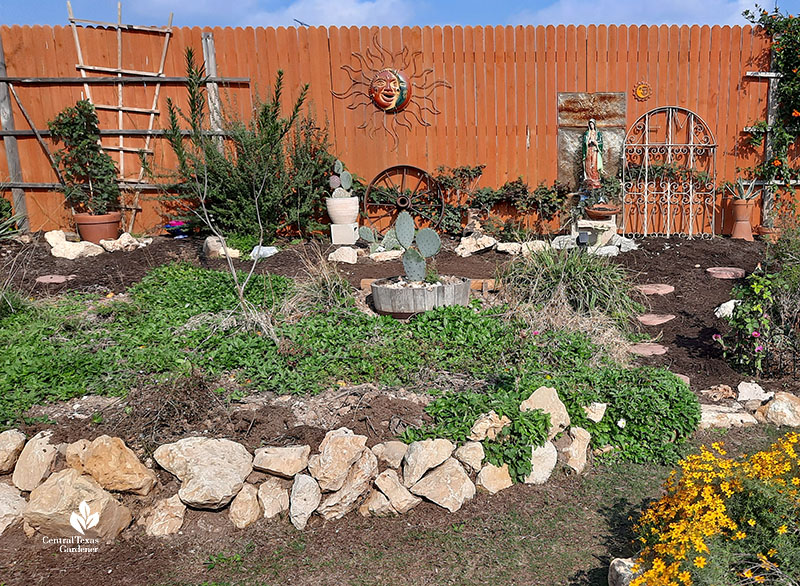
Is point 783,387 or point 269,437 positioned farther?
point 783,387

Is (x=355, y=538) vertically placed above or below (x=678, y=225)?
below

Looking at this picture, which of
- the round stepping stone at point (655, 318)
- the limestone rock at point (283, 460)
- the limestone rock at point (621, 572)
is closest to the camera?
the limestone rock at point (621, 572)

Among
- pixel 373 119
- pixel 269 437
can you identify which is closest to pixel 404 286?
pixel 269 437

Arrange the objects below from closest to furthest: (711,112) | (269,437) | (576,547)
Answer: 1. (576,547)
2. (269,437)
3. (711,112)

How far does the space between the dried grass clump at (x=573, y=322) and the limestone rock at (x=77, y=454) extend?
9.09 ft

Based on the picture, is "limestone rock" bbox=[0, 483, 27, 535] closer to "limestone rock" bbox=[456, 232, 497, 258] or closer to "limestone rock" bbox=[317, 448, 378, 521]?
"limestone rock" bbox=[317, 448, 378, 521]

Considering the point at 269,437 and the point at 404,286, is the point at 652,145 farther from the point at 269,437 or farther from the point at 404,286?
the point at 269,437

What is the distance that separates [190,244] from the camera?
298 inches

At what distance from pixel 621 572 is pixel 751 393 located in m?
2.11

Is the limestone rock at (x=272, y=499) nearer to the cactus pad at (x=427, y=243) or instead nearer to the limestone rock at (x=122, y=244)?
the cactus pad at (x=427, y=243)

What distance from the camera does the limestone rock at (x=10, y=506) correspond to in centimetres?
308

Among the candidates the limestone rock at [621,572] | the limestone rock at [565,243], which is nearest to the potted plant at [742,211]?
the limestone rock at [565,243]

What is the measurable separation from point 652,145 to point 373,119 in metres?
3.35

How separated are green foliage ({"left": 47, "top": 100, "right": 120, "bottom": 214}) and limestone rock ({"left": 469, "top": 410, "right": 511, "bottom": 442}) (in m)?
6.26
